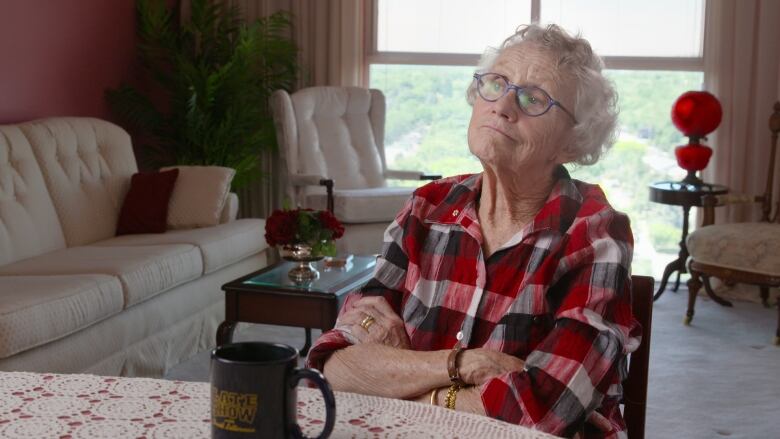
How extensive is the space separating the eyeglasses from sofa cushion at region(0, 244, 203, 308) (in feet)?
7.06

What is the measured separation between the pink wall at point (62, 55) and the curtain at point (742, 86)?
11.0 feet

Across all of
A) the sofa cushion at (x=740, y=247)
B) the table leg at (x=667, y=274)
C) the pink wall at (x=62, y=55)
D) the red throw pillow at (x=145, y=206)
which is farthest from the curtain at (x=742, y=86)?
the pink wall at (x=62, y=55)

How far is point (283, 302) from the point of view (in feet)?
11.1

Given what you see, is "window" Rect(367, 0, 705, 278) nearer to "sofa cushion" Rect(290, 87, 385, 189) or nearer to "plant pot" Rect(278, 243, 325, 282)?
"sofa cushion" Rect(290, 87, 385, 189)

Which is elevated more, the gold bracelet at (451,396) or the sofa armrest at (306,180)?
the gold bracelet at (451,396)

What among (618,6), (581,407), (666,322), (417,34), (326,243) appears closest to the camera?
(581,407)

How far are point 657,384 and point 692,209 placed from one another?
85.4 inches

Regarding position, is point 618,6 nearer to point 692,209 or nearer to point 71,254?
point 692,209

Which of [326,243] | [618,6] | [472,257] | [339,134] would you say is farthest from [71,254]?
[618,6]

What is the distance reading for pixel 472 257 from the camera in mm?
1591

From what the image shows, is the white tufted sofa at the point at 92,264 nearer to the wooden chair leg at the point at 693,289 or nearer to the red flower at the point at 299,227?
the red flower at the point at 299,227

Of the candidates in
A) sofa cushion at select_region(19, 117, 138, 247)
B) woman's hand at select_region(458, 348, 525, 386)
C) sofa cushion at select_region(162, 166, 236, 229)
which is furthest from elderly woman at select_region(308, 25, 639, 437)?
sofa cushion at select_region(162, 166, 236, 229)

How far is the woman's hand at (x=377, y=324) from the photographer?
1579 millimetres

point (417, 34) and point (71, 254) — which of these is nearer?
point (71, 254)
